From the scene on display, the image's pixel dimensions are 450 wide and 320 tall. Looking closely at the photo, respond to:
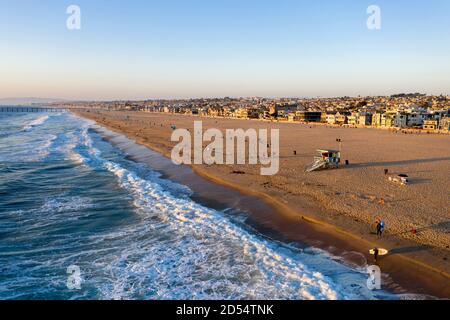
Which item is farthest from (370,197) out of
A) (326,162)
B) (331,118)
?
(331,118)

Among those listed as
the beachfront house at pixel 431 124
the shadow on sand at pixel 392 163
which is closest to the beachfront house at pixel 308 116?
the beachfront house at pixel 431 124

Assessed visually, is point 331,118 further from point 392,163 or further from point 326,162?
point 326,162

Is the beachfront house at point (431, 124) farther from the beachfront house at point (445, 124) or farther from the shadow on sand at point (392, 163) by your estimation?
the shadow on sand at point (392, 163)

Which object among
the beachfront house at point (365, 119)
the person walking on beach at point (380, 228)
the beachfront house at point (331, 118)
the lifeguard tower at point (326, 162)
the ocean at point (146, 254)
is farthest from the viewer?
the beachfront house at point (331, 118)

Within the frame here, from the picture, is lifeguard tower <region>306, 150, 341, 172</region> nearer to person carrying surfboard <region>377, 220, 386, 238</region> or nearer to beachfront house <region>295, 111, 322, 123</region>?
person carrying surfboard <region>377, 220, 386, 238</region>

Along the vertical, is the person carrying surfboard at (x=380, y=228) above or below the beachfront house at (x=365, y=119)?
below

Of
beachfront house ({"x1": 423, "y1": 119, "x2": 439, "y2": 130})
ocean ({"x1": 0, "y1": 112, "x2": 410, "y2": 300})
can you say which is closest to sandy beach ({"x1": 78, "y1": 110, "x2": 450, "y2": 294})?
ocean ({"x1": 0, "y1": 112, "x2": 410, "y2": 300})
